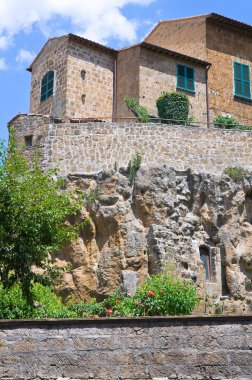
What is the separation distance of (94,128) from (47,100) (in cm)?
565

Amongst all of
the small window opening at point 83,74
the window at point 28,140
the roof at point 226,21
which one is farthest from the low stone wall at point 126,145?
the roof at point 226,21

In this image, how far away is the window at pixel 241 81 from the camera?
32.8 m

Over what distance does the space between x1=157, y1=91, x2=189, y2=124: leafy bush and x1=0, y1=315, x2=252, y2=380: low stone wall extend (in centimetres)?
1862

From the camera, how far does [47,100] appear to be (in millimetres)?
29969

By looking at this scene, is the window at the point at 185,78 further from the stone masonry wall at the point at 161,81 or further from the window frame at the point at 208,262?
the window frame at the point at 208,262

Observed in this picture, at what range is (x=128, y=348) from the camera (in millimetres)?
10898

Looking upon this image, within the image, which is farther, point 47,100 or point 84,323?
point 47,100

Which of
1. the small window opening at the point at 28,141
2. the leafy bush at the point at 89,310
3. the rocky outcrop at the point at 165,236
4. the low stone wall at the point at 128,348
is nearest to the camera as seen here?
the low stone wall at the point at 128,348

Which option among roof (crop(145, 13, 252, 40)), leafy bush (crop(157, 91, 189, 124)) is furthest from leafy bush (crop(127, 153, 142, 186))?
roof (crop(145, 13, 252, 40))

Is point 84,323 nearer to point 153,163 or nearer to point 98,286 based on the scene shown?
point 98,286

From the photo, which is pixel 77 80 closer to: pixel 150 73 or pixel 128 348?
pixel 150 73

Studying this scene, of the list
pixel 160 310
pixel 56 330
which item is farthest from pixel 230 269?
pixel 56 330

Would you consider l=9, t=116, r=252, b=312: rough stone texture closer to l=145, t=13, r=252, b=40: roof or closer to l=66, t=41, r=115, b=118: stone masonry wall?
l=66, t=41, r=115, b=118: stone masonry wall

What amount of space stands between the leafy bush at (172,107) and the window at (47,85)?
5.49 m
